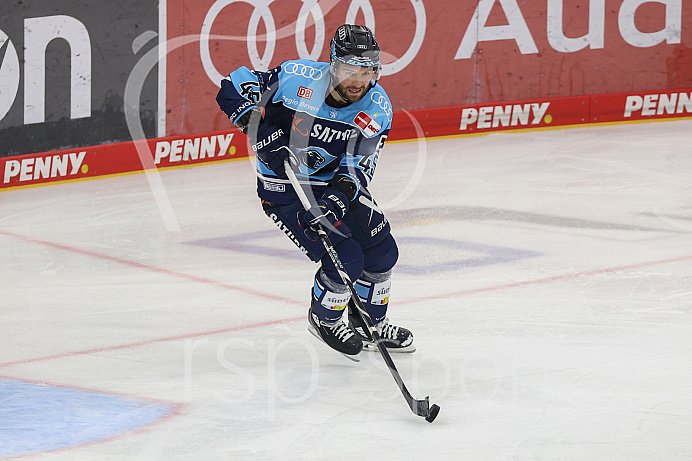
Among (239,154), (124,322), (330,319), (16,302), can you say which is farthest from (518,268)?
(239,154)

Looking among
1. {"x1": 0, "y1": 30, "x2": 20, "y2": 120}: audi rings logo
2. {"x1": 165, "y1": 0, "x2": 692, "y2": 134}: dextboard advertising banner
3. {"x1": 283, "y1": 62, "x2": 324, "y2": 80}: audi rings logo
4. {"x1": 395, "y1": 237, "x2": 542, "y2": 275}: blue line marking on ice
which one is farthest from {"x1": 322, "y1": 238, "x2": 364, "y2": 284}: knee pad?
{"x1": 165, "y1": 0, "x2": 692, "y2": 134}: dextboard advertising banner

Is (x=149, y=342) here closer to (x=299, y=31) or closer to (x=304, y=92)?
(x=304, y=92)

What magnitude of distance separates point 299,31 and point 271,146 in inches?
196

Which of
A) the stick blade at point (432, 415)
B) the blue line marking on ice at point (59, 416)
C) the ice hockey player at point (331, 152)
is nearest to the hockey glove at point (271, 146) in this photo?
the ice hockey player at point (331, 152)

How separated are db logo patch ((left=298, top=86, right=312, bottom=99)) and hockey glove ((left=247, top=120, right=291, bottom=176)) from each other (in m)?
0.17

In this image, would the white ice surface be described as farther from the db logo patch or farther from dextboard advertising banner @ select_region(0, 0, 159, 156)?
the db logo patch

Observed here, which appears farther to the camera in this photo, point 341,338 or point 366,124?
point 341,338

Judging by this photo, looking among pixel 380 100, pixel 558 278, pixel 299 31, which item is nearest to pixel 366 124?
pixel 380 100

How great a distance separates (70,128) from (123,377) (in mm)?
4202

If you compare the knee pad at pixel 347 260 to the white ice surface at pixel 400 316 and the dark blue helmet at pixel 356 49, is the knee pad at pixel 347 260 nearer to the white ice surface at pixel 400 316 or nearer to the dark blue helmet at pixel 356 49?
the white ice surface at pixel 400 316

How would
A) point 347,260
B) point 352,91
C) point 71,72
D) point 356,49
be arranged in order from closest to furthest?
point 356,49 < point 352,91 < point 347,260 < point 71,72

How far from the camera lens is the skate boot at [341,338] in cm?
460

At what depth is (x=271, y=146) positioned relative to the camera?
440cm

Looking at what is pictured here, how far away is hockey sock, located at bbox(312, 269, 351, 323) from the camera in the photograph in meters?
4.55
